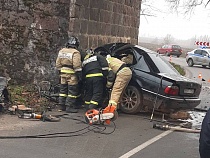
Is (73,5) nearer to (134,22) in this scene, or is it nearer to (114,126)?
(114,126)

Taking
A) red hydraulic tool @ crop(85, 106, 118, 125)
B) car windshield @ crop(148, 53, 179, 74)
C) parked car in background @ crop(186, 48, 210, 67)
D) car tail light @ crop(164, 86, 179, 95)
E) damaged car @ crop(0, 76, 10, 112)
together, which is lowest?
parked car in background @ crop(186, 48, 210, 67)

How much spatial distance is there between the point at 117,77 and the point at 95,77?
A: 0.50 m

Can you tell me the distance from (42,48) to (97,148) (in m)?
4.92

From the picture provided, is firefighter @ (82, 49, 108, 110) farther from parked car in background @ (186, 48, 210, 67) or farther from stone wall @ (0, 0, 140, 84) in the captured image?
parked car in background @ (186, 48, 210, 67)

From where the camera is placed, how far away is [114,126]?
852cm

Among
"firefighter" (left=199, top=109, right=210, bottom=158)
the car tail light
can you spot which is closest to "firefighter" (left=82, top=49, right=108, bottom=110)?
the car tail light

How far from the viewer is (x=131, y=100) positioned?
984 cm

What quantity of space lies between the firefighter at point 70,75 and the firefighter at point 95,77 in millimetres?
235

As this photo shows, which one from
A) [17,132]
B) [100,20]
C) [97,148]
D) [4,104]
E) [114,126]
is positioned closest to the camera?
[97,148]

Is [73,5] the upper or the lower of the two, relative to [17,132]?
upper

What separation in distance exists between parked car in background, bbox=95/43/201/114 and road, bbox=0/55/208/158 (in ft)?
1.94

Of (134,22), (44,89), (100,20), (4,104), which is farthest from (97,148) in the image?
(134,22)

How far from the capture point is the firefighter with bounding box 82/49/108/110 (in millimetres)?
9203

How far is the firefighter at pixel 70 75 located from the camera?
947 centimetres
